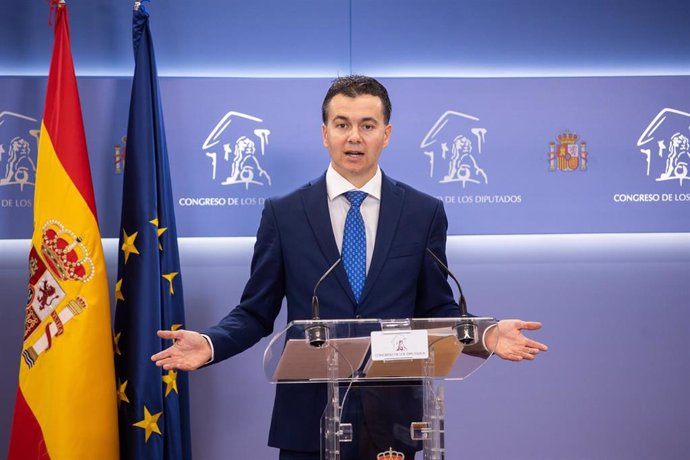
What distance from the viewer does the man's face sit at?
273 centimetres

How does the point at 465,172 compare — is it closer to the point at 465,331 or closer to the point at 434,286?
the point at 434,286

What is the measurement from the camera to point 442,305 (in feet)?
9.06

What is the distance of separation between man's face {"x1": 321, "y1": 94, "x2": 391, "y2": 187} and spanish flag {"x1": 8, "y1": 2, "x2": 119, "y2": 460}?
4.54 feet

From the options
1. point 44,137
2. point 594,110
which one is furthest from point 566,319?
point 44,137

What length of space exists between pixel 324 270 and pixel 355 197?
0.29 m

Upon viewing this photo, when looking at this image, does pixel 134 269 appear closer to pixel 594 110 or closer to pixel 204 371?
pixel 204 371

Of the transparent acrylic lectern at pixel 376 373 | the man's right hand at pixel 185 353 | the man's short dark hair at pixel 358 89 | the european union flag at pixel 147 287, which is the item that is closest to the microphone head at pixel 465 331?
the transparent acrylic lectern at pixel 376 373

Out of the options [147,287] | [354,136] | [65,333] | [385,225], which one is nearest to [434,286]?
[385,225]

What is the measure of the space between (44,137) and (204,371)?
142cm

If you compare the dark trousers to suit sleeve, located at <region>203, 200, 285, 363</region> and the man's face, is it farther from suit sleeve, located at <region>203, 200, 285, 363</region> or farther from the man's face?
the man's face

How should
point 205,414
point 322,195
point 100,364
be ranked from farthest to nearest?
point 205,414 → point 100,364 → point 322,195

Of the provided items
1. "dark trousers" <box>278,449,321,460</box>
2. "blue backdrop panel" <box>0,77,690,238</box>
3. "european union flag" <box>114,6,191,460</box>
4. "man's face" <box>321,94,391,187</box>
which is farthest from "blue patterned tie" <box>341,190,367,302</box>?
"blue backdrop panel" <box>0,77,690,238</box>

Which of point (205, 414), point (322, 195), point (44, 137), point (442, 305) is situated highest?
point (44, 137)

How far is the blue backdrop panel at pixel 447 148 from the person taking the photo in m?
3.99
